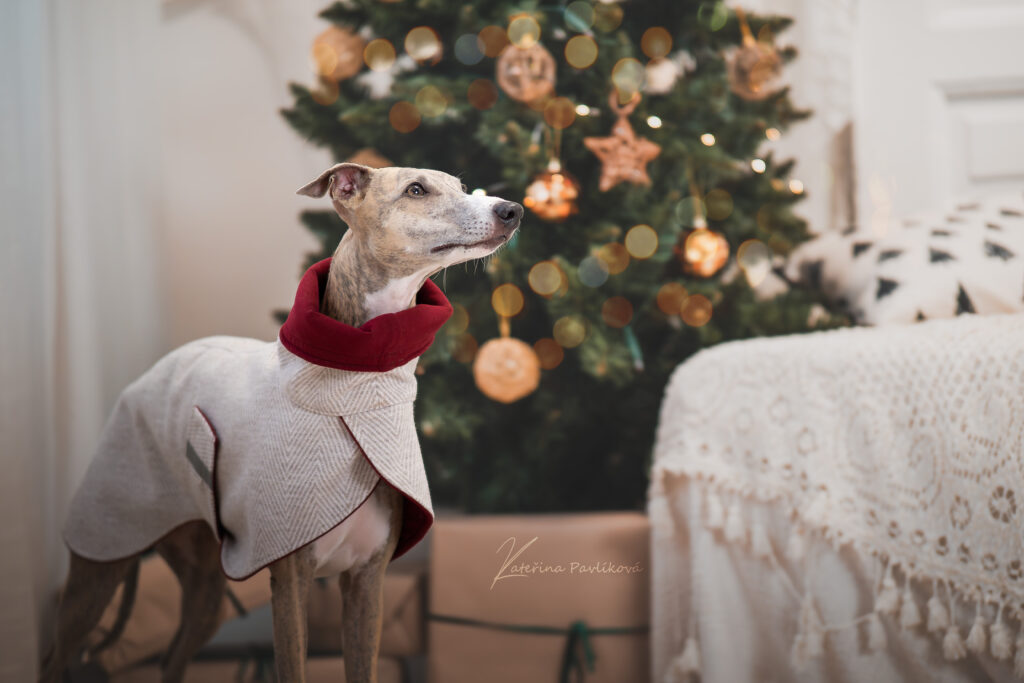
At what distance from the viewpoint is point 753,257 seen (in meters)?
1.54

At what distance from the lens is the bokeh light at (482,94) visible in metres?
1.40

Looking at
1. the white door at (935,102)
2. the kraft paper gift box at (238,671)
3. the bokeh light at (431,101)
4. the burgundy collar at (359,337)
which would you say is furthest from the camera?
the white door at (935,102)

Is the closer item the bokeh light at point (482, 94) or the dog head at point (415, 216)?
the dog head at point (415, 216)

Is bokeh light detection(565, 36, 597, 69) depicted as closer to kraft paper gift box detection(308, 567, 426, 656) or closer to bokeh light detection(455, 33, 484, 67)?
bokeh light detection(455, 33, 484, 67)

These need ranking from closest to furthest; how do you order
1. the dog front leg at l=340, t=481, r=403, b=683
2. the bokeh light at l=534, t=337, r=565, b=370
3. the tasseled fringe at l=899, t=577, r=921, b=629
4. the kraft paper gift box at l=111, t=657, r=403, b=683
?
the dog front leg at l=340, t=481, r=403, b=683 → the tasseled fringe at l=899, t=577, r=921, b=629 → the kraft paper gift box at l=111, t=657, r=403, b=683 → the bokeh light at l=534, t=337, r=565, b=370

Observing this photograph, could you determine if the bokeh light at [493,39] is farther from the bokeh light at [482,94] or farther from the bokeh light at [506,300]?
the bokeh light at [506,300]

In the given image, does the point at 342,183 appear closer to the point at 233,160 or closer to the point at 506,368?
the point at 506,368

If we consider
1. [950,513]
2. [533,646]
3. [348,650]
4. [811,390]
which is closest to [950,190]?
[811,390]

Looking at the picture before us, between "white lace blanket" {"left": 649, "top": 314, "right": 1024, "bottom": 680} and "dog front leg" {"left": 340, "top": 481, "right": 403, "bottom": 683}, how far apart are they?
59 cm

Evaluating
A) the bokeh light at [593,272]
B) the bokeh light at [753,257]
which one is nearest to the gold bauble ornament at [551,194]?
the bokeh light at [593,272]

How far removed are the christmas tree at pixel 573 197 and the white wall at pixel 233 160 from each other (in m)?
0.59

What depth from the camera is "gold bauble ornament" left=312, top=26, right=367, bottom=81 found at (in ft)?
4.64

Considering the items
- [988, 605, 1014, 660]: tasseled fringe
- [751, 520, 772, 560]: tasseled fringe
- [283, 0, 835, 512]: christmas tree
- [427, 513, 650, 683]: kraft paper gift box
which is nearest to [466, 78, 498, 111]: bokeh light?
[283, 0, 835, 512]: christmas tree

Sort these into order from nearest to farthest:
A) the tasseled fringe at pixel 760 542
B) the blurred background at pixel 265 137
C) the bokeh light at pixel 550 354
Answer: the tasseled fringe at pixel 760 542 → the bokeh light at pixel 550 354 → the blurred background at pixel 265 137
